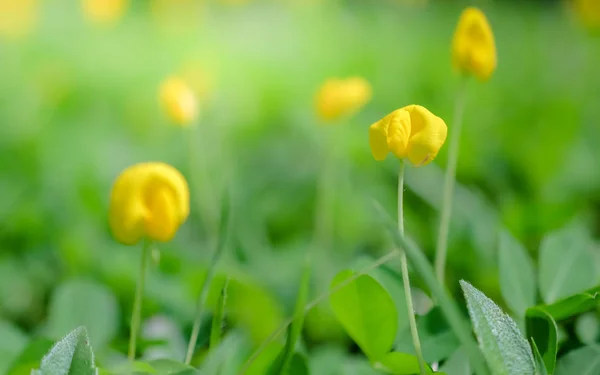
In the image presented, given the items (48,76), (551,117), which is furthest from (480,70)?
(48,76)

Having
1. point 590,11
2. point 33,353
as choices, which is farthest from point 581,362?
point 590,11

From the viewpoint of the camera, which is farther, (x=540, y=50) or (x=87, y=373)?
(x=540, y=50)

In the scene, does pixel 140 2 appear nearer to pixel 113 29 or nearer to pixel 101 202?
pixel 113 29

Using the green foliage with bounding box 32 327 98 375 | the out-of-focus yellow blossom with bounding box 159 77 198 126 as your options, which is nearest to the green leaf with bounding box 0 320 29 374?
the green foliage with bounding box 32 327 98 375

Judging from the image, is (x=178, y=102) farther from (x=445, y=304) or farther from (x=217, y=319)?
(x=445, y=304)

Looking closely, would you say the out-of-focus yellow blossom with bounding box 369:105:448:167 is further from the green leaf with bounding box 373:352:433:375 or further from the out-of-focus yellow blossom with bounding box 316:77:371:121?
the out-of-focus yellow blossom with bounding box 316:77:371:121
